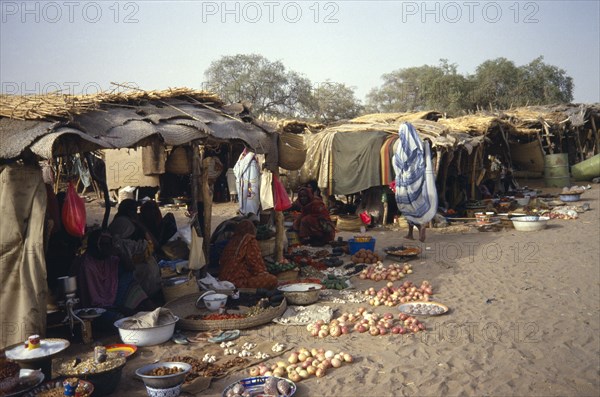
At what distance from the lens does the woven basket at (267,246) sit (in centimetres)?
817

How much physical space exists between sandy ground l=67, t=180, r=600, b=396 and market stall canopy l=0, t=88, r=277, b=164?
215 cm

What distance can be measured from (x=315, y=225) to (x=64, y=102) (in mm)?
5497

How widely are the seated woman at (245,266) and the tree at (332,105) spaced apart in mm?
24913

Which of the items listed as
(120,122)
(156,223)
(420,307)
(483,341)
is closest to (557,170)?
(420,307)

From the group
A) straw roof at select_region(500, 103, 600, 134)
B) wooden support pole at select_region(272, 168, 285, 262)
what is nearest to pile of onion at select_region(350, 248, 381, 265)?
wooden support pole at select_region(272, 168, 285, 262)

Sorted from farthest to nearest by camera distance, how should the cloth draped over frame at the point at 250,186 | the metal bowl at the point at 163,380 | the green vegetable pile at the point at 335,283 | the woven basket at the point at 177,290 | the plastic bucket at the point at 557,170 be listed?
the plastic bucket at the point at 557,170 < the cloth draped over frame at the point at 250,186 < the green vegetable pile at the point at 335,283 < the woven basket at the point at 177,290 < the metal bowl at the point at 163,380

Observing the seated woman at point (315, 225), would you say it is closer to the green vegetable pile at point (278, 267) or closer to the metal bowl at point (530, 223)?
the green vegetable pile at point (278, 267)

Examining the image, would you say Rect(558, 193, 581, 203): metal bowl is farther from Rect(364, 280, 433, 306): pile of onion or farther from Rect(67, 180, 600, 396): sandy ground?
Rect(364, 280, 433, 306): pile of onion

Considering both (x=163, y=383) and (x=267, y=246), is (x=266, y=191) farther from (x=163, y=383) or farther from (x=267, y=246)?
(x=163, y=383)

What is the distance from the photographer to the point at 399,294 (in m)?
6.46

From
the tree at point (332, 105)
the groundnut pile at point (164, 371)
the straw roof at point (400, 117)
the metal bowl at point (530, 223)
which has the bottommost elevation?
the groundnut pile at point (164, 371)

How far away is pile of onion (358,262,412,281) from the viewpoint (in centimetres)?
745

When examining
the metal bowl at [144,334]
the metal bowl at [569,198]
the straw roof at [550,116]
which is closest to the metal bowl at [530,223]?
the metal bowl at [569,198]

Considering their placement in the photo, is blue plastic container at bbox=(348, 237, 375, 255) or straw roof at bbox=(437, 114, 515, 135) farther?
straw roof at bbox=(437, 114, 515, 135)
